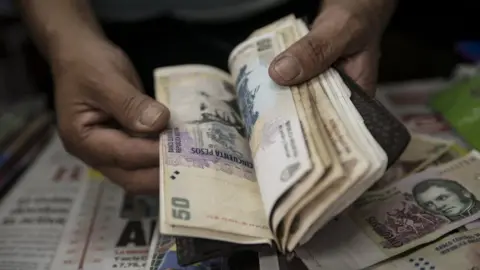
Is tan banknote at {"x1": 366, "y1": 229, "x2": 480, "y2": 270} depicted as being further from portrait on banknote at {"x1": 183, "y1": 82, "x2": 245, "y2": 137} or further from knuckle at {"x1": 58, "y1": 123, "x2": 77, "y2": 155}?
knuckle at {"x1": 58, "y1": 123, "x2": 77, "y2": 155}

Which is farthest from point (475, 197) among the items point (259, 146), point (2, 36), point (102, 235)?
point (2, 36)

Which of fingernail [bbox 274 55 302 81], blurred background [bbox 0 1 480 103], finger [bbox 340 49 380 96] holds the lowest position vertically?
blurred background [bbox 0 1 480 103]

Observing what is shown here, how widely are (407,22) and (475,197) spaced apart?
0.49m

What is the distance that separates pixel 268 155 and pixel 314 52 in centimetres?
10

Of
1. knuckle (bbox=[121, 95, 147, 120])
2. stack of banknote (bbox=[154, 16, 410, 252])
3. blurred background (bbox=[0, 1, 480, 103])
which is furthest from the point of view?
blurred background (bbox=[0, 1, 480, 103])

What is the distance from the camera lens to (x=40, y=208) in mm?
669

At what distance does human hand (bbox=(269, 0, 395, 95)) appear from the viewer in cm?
51

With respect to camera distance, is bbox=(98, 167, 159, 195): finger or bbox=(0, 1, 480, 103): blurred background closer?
bbox=(98, 167, 159, 195): finger

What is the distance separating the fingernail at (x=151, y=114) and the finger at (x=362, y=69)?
158 millimetres

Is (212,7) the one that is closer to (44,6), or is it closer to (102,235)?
(44,6)

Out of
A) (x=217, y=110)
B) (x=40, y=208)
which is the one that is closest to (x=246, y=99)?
(x=217, y=110)

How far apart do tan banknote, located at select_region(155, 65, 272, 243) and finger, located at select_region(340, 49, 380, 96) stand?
10cm

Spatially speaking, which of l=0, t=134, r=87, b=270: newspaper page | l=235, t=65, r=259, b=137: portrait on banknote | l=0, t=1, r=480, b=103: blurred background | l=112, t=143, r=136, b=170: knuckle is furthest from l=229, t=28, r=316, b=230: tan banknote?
l=0, t=1, r=480, b=103: blurred background

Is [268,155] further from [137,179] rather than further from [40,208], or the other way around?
[40,208]
